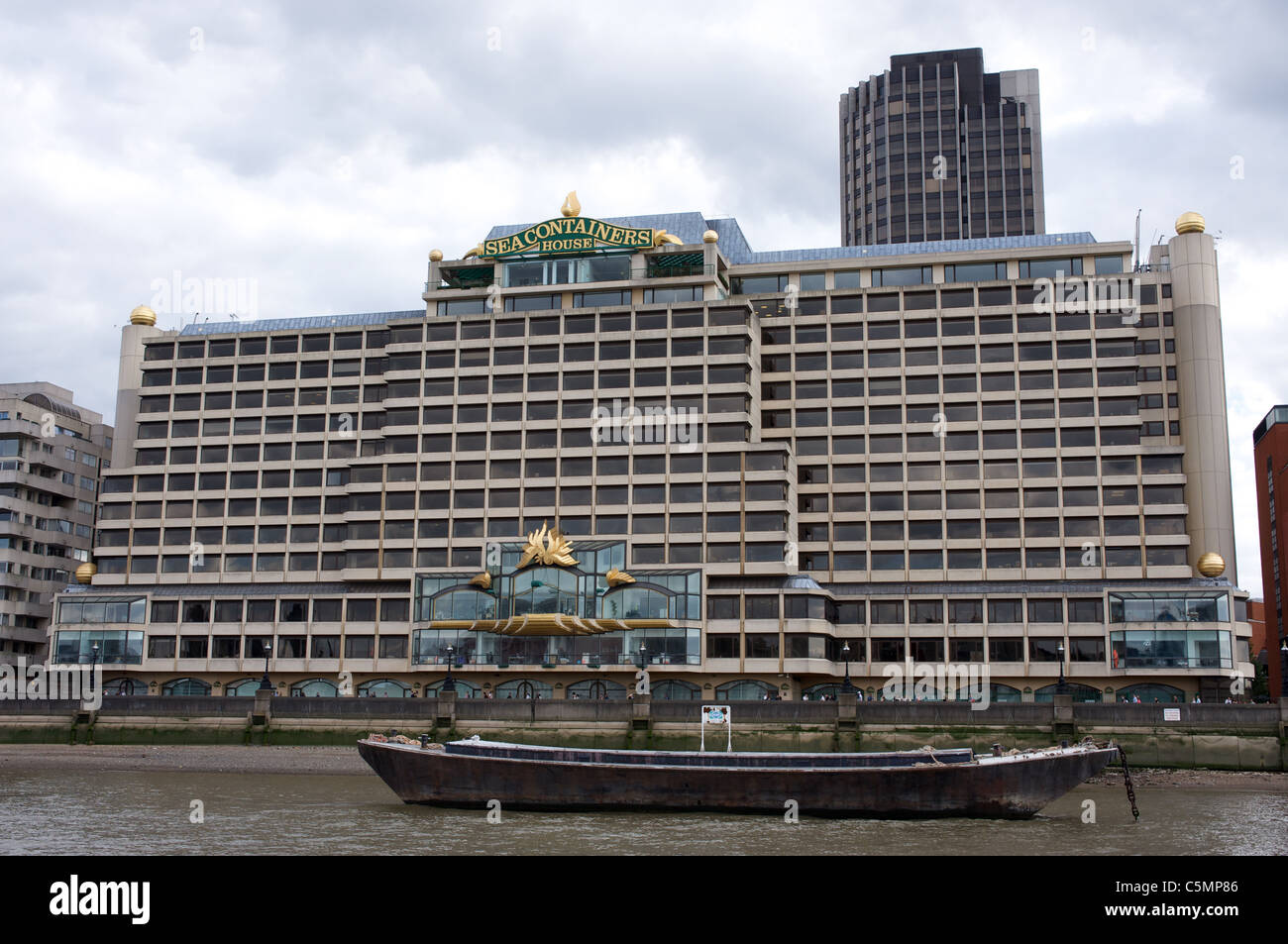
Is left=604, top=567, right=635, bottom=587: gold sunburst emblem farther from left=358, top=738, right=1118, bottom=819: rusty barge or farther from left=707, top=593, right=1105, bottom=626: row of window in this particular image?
left=358, top=738, right=1118, bottom=819: rusty barge

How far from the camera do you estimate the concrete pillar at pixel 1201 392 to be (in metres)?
103

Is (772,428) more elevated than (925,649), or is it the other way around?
(772,428)

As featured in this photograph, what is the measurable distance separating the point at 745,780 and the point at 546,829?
9913 mm

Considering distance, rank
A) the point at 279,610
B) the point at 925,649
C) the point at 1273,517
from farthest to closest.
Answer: the point at 1273,517 < the point at 279,610 < the point at 925,649

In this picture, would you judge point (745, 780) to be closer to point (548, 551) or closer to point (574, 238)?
point (548, 551)

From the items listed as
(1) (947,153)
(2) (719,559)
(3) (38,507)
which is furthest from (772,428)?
(1) (947,153)

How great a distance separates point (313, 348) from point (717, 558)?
47570mm

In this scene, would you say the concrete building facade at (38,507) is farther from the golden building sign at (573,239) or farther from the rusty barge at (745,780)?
the rusty barge at (745,780)

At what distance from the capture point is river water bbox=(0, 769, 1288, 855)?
4000cm

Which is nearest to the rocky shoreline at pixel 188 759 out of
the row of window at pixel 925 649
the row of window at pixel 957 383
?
the row of window at pixel 925 649

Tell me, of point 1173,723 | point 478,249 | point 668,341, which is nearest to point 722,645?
point 668,341

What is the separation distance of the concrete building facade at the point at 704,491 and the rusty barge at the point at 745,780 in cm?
Result: 4198

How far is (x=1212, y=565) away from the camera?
3824 inches

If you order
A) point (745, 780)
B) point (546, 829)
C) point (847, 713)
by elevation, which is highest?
point (847, 713)
